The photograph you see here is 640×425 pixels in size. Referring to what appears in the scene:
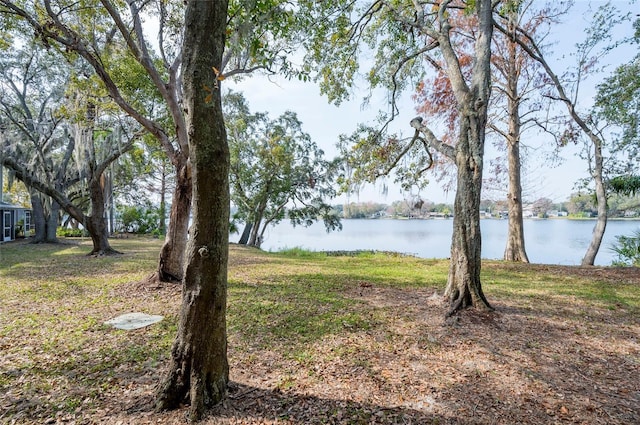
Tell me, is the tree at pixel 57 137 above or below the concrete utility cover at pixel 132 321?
above

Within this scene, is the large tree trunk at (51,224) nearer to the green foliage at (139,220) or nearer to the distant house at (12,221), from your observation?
the distant house at (12,221)

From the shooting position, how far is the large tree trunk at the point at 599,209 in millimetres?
8078

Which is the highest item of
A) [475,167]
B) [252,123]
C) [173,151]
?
[252,123]

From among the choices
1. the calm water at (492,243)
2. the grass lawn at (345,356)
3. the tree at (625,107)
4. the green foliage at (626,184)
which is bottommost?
the calm water at (492,243)

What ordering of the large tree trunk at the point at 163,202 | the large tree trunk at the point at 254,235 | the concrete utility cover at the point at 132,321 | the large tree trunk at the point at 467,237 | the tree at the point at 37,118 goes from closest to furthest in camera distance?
1. the concrete utility cover at the point at 132,321
2. the large tree trunk at the point at 467,237
3. the tree at the point at 37,118
4. the large tree trunk at the point at 254,235
5. the large tree trunk at the point at 163,202

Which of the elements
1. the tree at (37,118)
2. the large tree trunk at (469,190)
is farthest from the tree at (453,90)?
the tree at (37,118)

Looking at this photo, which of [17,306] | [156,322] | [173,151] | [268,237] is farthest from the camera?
[268,237]

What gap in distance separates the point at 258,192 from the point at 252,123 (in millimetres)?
3742

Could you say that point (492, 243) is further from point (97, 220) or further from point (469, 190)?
point (97, 220)

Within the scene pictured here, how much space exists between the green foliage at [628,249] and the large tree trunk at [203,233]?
456 inches

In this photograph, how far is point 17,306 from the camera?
14.4 ft

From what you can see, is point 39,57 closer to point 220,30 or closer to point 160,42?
point 160,42

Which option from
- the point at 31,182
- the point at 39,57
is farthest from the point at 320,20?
the point at 39,57

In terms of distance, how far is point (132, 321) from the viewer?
3.89 meters
